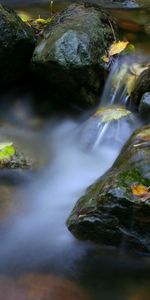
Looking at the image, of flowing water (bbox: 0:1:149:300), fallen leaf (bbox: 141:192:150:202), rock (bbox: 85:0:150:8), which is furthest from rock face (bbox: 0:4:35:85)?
fallen leaf (bbox: 141:192:150:202)

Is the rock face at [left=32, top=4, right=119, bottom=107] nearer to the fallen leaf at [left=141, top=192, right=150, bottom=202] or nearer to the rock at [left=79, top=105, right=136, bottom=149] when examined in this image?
the rock at [left=79, top=105, right=136, bottom=149]

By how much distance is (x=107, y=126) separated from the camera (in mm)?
5891

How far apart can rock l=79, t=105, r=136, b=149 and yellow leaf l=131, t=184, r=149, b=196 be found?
1777 millimetres

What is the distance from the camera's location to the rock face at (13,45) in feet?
21.5

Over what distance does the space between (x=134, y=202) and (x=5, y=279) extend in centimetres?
132

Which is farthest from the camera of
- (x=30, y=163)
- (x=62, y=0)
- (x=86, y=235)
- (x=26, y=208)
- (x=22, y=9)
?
(x=62, y=0)

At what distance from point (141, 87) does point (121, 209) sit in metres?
2.36

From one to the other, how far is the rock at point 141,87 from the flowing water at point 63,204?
10.3 inches

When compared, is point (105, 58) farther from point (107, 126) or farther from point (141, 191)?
point (141, 191)

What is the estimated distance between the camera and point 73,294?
3.94 metres

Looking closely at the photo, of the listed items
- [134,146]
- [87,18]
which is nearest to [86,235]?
[134,146]

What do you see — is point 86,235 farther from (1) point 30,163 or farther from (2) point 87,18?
(2) point 87,18

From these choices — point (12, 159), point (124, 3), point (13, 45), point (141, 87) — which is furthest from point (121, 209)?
point (124, 3)

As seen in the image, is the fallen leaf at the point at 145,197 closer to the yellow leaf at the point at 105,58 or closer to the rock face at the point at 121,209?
the rock face at the point at 121,209
